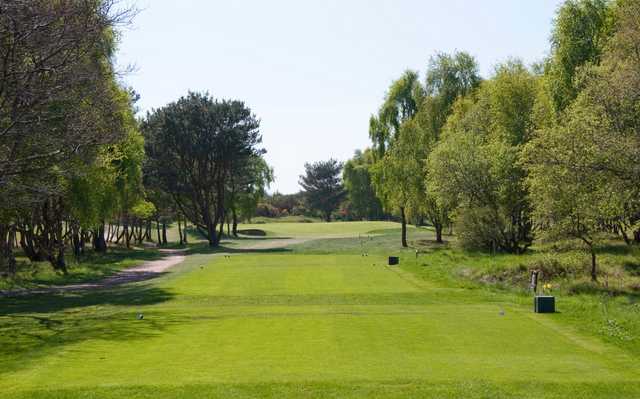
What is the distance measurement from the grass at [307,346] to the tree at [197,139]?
41.0 meters

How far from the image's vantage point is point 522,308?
22.6m

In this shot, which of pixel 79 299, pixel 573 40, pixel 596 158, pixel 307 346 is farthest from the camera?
pixel 573 40

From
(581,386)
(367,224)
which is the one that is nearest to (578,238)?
(581,386)

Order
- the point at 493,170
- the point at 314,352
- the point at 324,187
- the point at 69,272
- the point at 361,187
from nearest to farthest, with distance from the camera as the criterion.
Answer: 1. the point at 314,352
2. the point at 69,272
3. the point at 493,170
4. the point at 361,187
5. the point at 324,187

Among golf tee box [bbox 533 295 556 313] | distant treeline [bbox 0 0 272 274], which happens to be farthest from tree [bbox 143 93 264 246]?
golf tee box [bbox 533 295 556 313]

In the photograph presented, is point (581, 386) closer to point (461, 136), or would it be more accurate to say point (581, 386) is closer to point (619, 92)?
point (619, 92)

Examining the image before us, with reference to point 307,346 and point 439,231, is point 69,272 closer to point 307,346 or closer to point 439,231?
point 307,346

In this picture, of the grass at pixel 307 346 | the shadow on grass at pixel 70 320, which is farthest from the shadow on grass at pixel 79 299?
the grass at pixel 307 346

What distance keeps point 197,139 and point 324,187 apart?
8420 cm

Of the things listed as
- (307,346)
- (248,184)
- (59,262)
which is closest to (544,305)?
(307,346)

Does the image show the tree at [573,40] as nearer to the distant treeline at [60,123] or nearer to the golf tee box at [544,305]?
the golf tee box at [544,305]

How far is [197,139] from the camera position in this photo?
2751 inches

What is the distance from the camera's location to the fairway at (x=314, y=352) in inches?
462

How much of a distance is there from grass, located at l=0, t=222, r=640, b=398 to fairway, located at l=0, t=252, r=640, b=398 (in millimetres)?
37
